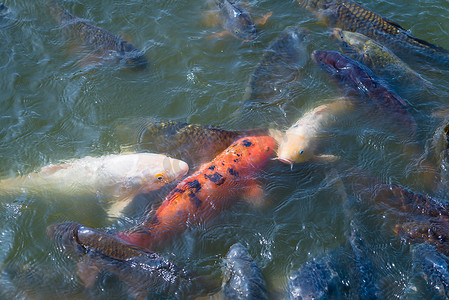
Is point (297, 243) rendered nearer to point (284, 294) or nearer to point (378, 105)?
point (284, 294)

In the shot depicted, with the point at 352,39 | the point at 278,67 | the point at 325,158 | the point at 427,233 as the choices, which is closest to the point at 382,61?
the point at 352,39

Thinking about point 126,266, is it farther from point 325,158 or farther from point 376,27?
point 376,27

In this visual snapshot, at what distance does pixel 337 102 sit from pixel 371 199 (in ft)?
6.02

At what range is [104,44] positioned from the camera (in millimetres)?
6777

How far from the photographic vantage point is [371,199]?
4953 mm

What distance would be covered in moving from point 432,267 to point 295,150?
216 centimetres

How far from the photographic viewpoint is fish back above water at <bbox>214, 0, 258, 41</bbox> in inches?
285

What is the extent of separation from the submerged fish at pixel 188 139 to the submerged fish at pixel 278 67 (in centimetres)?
86

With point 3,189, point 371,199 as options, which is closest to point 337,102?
point 371,199

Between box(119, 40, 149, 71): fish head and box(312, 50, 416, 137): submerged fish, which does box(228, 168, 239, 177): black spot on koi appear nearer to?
box(312, 50, 416, 137): submerged fish

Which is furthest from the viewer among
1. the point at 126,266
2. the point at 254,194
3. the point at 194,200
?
the point at 254,194

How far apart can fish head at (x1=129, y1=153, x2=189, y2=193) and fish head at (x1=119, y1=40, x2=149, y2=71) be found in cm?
215

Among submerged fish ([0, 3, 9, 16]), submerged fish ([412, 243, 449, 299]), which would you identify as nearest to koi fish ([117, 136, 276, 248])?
submerged fish ([412, 243, 449, 299])

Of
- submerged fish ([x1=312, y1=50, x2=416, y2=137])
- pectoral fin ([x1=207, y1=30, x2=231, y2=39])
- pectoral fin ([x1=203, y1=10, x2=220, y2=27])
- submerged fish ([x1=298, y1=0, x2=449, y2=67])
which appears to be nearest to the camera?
submerged fish ([x1=312, y1=50, x2=416, y2=137])
